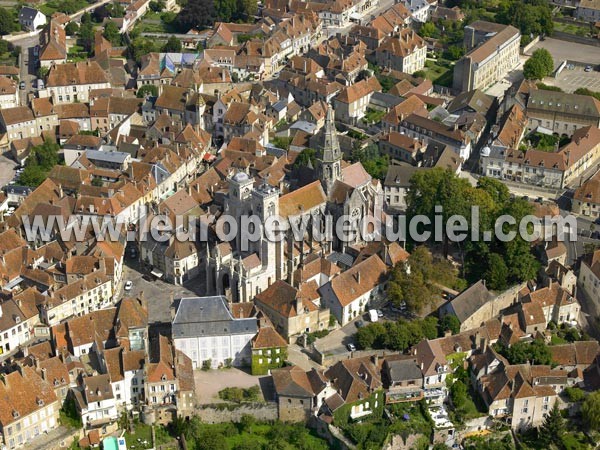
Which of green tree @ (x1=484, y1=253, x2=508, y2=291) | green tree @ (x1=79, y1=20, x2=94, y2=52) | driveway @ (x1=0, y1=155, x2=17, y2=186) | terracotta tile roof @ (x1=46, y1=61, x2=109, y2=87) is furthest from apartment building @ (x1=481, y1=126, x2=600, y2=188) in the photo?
green tree @ (x1=79, y1=20, x2=94, y2=52)

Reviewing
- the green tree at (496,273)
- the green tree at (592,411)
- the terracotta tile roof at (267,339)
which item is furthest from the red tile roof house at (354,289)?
the green tree at (592,411)

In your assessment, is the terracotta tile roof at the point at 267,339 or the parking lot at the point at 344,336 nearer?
the terracotta tile roof at the point at 267,339

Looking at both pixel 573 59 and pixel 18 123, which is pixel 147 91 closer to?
pixel 18 123

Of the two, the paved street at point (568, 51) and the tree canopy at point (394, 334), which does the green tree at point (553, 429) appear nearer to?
the tree canopy at point (394, 334)

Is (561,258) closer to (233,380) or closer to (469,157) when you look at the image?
(469,157)

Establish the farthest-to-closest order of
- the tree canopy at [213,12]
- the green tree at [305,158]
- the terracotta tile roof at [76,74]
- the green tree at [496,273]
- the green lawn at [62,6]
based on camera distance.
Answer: the green lawn at [62,6] < the tree canopy at [213,12] < the terracotta tile roof at [76,74] < the green tree at [305,158] < the green tree at [496,273]
